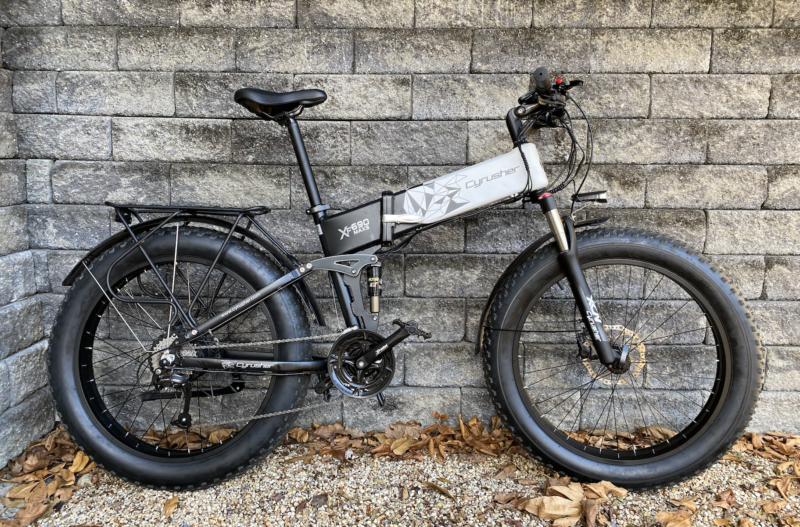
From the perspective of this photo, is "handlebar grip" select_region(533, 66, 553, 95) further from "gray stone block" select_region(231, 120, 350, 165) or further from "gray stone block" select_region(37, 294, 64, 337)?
"gray stone block" select_region(37, 294, 64, 337)

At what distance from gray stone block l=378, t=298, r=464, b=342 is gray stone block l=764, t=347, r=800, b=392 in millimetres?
1682

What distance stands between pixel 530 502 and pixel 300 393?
1133 millimetres

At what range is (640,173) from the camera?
261 centimetres

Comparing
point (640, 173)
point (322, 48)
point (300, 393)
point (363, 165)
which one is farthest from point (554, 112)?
point (300, 393)

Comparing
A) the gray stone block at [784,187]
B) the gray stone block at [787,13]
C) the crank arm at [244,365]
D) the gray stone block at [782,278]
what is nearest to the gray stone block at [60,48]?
the crank arm at [244,365]

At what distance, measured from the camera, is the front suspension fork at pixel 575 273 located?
7.26 ft

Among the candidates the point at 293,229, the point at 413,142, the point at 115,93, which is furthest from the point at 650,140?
the point at 115,93

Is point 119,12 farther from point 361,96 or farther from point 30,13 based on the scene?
A: point 361,96

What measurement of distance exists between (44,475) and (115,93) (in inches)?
76.6

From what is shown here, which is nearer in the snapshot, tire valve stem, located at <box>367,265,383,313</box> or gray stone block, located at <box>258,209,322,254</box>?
tire valve stem, located at <box>367,265,383,313</box>

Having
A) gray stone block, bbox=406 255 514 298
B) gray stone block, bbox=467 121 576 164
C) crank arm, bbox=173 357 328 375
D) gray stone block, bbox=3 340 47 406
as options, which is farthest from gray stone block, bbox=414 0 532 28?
gray stone block, bbox=3 340 47 406

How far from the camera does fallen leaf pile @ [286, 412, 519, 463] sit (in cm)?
260

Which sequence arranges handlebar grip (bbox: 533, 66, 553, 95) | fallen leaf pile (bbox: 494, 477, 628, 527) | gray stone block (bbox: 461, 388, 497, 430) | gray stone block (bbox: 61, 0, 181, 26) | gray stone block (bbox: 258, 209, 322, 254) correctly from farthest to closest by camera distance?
1. gray stone block (bbox: 461, 388, 497, 430)
2. gray stone block (bbox: 258, 209, 322, 254)
3. gray stone block (bbox: 61, 0, 181, 26)
4. fallen leaf pile (bbox: 494, 477, 628, 527)
5. handlebar grip (bbox: 533, 66, 553, 95)

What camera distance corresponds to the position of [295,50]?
256cm
